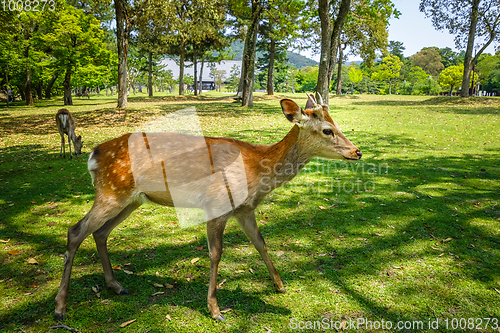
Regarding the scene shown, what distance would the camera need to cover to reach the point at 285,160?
3.22 metres

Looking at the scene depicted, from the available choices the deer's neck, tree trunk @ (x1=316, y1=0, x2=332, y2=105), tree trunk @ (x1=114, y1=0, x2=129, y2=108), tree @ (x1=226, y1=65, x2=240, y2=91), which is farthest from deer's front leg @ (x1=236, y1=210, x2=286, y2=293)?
tree @ (x1=226, y1=65, x2=240, y2=91)

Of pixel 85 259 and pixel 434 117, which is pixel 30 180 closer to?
pixel 85 259

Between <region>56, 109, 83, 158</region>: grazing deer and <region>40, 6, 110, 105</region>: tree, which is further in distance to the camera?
<region>40, 6, 110, 105</region>: tree

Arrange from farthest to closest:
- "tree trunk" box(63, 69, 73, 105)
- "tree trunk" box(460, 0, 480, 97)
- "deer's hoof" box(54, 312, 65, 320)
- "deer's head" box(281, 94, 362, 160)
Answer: "tree trunk" box(63, 69, 73, 105)
"tree trunk" box(460, 0, 480, 97)
"deer's head" box(281, 94, 362, 160)
"deer's hoof" box(54, 312, 65, 320)

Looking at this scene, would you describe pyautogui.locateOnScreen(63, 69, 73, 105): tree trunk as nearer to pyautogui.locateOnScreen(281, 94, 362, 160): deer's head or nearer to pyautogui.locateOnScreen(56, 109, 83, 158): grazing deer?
pyautogui.locateOnScreen(56, 109, 83, 158): grazing deer

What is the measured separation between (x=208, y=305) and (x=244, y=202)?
46.6 inches

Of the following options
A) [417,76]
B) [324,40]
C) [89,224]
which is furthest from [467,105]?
[417,76]

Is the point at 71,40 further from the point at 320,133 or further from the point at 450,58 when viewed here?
the point at 450,58

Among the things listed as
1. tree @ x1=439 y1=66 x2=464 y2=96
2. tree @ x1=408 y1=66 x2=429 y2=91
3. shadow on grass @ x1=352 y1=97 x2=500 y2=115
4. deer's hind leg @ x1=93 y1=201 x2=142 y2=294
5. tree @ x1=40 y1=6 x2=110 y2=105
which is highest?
tree @ x1=408 y1=66 x2=429 y2=91

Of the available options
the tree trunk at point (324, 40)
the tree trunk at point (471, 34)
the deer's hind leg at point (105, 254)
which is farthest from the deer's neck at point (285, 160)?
the tree trunk at point (471, 34)

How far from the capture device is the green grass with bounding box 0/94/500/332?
3207 mm

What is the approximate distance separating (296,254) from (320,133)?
204cm

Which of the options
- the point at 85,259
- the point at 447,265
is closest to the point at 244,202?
the point at 85,259

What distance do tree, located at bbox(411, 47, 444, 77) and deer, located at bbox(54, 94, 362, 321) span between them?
321 feet
